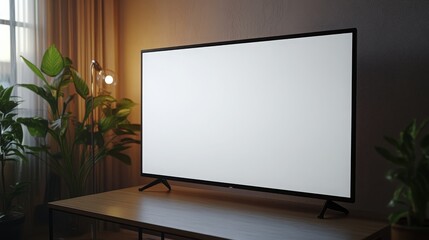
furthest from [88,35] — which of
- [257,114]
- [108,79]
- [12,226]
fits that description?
[257,114]

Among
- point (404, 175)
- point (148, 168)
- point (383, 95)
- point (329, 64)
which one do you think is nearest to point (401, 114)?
point (383, 95)

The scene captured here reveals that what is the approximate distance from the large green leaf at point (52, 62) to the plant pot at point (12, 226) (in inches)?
38.3

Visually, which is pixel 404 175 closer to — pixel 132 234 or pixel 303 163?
pixel 303 163

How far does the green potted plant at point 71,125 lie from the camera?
3.24 metres

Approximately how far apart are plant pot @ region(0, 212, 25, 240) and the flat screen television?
0.89 meters

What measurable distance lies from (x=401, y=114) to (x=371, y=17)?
1.88ft

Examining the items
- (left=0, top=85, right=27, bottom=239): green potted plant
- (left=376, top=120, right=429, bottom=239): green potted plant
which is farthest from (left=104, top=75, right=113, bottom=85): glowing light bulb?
(left=376, top=120, right=429, bottom=239): green potted plant

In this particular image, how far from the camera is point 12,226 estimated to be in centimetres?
305

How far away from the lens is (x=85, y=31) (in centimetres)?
378

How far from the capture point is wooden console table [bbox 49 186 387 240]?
85.4 inches

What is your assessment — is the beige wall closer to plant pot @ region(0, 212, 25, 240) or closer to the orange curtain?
the orange curtain

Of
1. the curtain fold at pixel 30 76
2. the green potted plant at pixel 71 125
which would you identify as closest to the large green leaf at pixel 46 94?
the green potted plant at pixel 71 125

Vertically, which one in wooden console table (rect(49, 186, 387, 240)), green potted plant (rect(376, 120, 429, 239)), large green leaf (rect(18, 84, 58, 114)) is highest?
large green leaf (rect(18, 84, 58, 114))

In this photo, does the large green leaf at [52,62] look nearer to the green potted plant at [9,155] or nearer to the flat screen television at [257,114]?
the green potted plant at [9,155]
